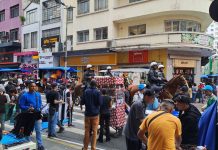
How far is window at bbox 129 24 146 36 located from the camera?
1198 inches

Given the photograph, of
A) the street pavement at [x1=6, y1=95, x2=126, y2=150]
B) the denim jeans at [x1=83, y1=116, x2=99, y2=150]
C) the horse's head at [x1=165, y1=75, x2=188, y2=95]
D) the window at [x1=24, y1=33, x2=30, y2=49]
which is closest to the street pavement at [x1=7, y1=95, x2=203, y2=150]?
the street pavement at [x1=6, y1=95, x2=126, y2=150]

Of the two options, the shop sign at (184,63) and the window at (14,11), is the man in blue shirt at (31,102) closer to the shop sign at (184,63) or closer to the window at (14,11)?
the shop sign at (184,63)

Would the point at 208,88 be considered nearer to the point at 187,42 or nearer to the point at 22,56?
the point at 187,42

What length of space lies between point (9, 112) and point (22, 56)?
3494cm

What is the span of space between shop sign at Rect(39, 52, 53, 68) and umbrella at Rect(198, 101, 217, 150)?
117ft

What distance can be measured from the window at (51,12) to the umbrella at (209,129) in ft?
117

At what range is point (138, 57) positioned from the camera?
29.9 meters

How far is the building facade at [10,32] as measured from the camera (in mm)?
47000

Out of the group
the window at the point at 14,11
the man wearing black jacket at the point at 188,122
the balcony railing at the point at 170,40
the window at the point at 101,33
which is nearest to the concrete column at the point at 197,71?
the balcony railing at the point at 170,40

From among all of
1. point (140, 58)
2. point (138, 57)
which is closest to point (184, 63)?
point (140, 58)

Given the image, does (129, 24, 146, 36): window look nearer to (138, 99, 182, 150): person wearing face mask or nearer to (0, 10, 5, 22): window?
(138, 99, 182, 150): person wearing face mask

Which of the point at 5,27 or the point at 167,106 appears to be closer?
the point at 167,106

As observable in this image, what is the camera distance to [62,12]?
38.1 meters

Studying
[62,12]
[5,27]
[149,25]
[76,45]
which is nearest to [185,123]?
[149,25]
